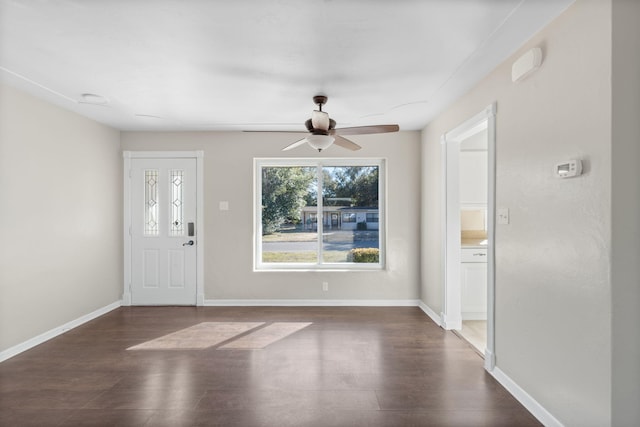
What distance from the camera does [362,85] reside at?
10.0 feet

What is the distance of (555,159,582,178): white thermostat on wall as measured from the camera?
183 cm

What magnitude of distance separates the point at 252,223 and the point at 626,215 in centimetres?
399

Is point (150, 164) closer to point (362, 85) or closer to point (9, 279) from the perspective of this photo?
point (9, 279)

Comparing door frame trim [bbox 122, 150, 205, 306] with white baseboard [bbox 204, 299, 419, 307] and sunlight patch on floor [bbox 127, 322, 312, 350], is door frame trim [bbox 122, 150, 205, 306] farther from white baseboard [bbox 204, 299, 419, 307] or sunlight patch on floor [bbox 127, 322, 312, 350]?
sunlight patch on floor [bbox 127, 322, 312, 350]

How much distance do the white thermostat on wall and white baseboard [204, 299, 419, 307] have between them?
3139 mm

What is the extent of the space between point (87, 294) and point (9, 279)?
3.69 feet

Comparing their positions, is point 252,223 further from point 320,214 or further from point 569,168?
point 569,168

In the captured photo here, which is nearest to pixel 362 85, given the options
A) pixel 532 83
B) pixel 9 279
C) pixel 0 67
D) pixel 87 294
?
pixel 532 83

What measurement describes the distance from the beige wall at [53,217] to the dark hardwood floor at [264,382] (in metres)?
0.43

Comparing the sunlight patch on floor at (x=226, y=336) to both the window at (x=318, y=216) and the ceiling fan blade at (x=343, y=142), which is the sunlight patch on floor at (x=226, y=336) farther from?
the ceiling fan blade at (x=343, y=142)

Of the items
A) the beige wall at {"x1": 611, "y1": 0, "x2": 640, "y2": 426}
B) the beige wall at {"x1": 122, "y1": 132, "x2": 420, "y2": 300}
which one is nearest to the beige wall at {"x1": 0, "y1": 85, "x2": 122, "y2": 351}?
the beige wall at {"x1": 122, "y1": 132, "x2": 420, "y2": 300}

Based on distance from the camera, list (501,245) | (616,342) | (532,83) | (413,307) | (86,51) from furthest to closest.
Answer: (413,307) < (501,245) < (86,51) < (532,83) < (616,342)

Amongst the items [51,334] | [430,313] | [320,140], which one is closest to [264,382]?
[320,140]

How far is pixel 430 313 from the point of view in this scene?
4.27 meters
